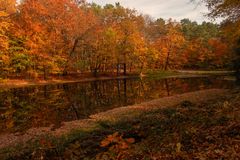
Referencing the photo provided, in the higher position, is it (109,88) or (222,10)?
(222,10)

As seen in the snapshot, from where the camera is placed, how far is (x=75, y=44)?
62.9 m

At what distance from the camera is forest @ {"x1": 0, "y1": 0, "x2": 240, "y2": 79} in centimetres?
5419

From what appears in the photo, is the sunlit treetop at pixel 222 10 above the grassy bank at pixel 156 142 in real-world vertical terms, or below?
above

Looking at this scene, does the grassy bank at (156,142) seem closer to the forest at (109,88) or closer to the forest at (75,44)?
the forest at (109,88)

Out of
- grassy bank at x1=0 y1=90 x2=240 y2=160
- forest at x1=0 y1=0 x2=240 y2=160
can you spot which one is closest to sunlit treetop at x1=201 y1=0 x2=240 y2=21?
forest at x1=0 y1=0 x2=240 y2=160

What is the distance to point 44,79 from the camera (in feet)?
182

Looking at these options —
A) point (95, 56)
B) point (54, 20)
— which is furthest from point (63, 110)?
point (95, 56)

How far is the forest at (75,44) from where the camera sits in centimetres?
5419

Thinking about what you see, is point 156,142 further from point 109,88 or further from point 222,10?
point 109,88

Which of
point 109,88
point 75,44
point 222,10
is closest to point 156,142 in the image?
point 222,10

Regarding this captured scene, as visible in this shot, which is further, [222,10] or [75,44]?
[75,44]

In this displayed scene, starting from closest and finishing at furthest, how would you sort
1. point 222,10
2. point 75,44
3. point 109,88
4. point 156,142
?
point 156,142 < point 222,10 < point 109,88 < point 75,44

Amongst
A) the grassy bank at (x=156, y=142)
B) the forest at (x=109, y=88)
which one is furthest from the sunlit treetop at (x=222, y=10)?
the grassy bank at (x=156, y=142)

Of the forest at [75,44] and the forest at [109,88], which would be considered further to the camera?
the forest at [75,44]
